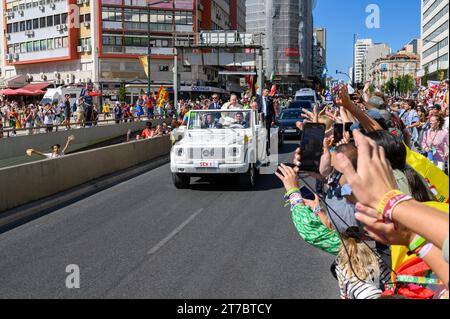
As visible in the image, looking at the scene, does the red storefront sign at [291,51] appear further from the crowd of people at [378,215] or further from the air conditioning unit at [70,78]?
the crowd of people at [378,215]

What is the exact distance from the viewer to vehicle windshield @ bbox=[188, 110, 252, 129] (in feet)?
47.1

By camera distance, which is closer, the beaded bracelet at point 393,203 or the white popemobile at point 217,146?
the beaded bracelet at point 393,203

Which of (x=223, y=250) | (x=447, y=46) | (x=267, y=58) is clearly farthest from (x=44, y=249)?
(x=267, y=58)

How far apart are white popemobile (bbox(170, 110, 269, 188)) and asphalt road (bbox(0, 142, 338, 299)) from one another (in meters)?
1.24

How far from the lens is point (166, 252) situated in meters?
7.37

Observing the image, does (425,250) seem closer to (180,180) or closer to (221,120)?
(180,180)

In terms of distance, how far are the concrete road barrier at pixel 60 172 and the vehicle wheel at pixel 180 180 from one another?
2.19m

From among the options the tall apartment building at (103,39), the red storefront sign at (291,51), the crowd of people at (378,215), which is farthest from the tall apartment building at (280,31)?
the crowd of people at (378,215)

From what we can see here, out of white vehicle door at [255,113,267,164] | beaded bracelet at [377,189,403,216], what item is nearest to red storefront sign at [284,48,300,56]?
white vehicle door at [255,113,267,164]

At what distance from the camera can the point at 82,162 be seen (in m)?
13.4

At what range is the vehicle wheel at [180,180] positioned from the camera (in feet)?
43.1

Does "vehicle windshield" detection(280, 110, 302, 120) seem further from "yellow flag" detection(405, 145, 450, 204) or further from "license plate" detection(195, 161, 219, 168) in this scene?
"yellow flag" detection(405, 145, 450, 204)

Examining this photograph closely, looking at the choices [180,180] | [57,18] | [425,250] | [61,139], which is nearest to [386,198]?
[425,250]

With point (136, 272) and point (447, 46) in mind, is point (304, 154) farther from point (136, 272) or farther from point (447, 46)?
point (136, 272)
